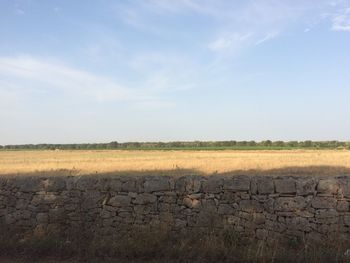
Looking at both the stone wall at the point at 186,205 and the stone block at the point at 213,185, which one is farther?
the stone block at the point at 213,185

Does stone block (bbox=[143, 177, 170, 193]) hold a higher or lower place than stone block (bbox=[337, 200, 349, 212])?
higher

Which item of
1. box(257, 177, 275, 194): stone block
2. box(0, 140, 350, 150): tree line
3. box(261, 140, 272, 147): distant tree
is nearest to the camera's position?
box(257, 177, 275, 194): stone block

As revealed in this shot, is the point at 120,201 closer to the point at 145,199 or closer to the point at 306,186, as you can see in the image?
the point at 145,199

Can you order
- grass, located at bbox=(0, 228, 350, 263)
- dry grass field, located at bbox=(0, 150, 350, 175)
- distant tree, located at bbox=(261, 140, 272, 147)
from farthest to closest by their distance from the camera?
distant tree, located at bbox=(261, 140, 272, 147)
dry grass field, located at bbox=(0, 150, 350, 175)
grass, located at bbox=(0, 228, 350, 263)

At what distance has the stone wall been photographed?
31.9 ft

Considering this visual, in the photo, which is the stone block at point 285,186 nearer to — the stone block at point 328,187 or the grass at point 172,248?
the stone block at point 328,187

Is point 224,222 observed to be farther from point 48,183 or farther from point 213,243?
point 48,183

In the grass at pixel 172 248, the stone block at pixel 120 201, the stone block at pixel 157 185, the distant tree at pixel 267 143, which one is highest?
the distant tree at pixel 267 143

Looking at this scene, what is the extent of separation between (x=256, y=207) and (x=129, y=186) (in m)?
2.77

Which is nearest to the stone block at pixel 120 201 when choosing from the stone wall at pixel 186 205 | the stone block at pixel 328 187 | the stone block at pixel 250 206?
the stone wall at pixel 186 205

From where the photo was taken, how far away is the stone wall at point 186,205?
9.73m

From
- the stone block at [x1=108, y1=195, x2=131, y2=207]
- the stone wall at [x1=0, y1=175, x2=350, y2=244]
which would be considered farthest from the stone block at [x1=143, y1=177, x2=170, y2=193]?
the stone block at [x1=108, y1=195, x2=131, y2=207]

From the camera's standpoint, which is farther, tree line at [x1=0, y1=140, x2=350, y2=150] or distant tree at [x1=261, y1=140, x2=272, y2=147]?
distant tree at [x1=261, y1=140, x2=272, y2=147]

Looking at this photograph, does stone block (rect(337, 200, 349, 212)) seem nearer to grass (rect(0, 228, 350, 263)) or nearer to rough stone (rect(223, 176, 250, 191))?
grass (rect(0, 228, 350, 263))
